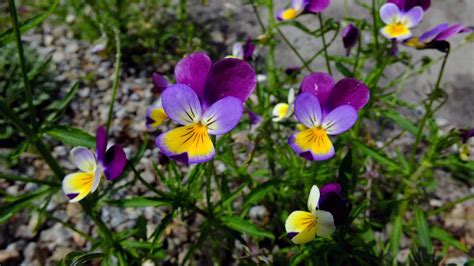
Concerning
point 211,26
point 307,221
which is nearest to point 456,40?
point 211,26

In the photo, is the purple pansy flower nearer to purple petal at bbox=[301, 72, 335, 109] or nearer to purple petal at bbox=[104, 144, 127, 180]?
purple petal at bbox=[301, 72, 335, 109]

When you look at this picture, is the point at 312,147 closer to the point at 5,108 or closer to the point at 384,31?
the point at 384,31

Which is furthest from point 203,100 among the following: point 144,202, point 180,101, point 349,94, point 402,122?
point 402,122

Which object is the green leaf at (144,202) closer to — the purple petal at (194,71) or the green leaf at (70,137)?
the green leaf at (70,137)

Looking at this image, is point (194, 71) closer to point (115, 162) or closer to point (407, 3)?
point (115, 162)

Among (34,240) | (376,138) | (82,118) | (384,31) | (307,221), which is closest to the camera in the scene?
(307,221)

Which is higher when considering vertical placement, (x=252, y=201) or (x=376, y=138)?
(x=252, y=201)

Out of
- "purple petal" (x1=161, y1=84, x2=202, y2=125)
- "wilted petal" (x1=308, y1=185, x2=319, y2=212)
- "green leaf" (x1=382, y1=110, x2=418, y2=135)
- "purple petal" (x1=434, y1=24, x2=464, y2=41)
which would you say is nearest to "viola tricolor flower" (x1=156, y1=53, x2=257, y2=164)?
"purple petal" (x1=161, y1=84, x2=202, y2=125)
